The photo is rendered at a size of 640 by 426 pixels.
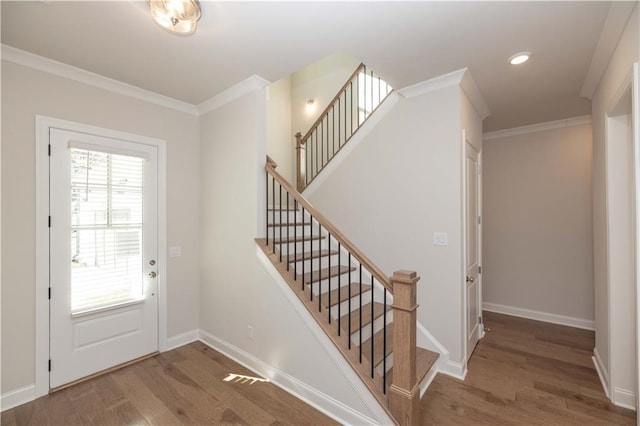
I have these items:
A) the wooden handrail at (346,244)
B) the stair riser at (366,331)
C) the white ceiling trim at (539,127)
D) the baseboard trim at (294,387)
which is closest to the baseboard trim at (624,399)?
the stair riser at (366,331)

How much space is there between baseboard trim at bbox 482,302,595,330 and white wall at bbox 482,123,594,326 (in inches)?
0.8

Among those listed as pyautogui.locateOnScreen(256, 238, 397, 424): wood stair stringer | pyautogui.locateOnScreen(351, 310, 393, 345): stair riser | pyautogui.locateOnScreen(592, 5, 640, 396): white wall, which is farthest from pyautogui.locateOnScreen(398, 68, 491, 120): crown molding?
pyautogui.locateOnScreen(351, 310, 393, 345): stair riser

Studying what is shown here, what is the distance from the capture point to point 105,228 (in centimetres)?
266

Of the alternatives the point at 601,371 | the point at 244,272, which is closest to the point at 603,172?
the point at 601,371

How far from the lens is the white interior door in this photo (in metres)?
2.84

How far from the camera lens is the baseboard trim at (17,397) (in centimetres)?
213

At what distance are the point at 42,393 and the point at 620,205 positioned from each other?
4.90 m

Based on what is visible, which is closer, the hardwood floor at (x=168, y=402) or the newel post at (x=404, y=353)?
the newel post at (x=404, y=353)

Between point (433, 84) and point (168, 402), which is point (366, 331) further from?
point (433, 84)

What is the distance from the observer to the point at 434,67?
2.45 m

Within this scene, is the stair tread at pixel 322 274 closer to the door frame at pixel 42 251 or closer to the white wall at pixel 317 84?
the door frame at pixel 42 251

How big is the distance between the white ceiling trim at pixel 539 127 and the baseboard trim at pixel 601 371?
285 cm

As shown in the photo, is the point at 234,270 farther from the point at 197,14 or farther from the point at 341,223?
the point at 197,14

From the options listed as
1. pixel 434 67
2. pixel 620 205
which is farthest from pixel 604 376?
pixel 434 67
